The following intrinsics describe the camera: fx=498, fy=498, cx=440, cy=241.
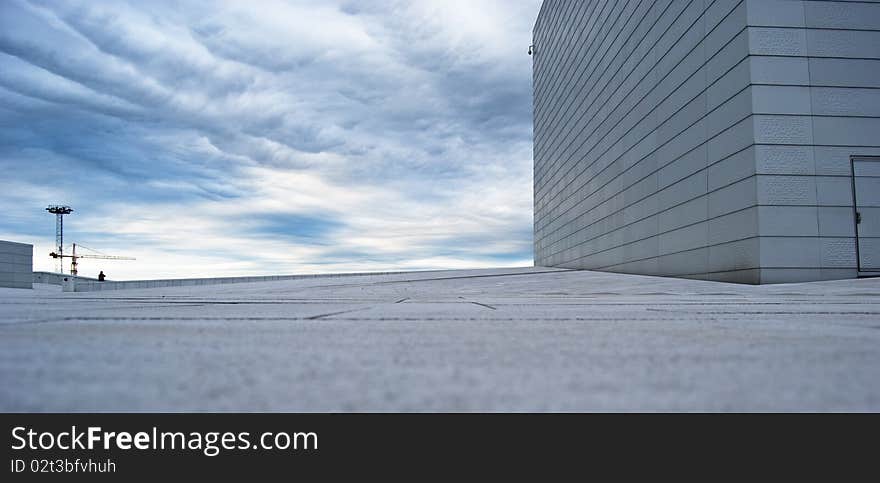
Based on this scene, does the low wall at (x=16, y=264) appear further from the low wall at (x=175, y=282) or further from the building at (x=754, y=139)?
the building at (x=754, y=139)

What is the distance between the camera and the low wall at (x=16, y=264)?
2340 centimetres

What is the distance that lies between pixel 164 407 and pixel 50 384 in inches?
12.9

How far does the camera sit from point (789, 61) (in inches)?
376

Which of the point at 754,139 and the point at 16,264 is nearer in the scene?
the point at 754,139

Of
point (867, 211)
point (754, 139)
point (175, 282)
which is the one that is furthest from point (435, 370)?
point (175, 282)

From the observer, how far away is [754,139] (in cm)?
935

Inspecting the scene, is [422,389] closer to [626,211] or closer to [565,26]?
[626,211]

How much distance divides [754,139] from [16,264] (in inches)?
1185

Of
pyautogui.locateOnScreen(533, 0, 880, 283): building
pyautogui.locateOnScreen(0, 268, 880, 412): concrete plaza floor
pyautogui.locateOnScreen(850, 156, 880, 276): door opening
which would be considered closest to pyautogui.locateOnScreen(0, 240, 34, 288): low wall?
pyautogui.locateOnScreen(533, 0, 880, 283): building

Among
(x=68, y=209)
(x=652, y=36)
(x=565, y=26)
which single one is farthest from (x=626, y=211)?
(x=68, y=209)

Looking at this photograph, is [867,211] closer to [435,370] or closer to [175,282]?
[435,370]

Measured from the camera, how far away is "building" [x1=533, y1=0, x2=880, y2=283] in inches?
367

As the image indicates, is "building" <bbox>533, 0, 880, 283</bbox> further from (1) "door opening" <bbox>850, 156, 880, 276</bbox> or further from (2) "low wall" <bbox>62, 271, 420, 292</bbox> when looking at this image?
(2) "low wall" <bbox>62, 271, 420, 292</bbox>

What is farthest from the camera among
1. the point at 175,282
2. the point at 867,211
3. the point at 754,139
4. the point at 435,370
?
the point at 175,282
